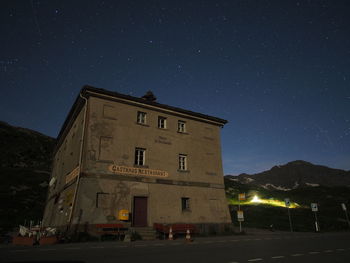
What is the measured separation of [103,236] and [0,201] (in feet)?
83.9

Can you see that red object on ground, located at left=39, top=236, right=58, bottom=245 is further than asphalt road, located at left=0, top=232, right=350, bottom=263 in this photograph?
Yes

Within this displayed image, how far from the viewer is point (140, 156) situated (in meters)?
18.2

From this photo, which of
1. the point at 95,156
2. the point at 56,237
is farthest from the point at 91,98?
the point at 56,237

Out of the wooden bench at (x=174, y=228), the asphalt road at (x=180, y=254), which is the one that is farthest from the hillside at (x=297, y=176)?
the asphalt road at (x=180, y=254)

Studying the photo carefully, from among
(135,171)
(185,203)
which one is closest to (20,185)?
(135,171)

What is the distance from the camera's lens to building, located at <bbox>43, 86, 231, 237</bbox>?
15.6m

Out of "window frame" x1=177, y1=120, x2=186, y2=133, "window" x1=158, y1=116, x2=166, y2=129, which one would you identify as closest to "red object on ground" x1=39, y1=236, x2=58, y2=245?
"window" x1=158, y1=116, x2=166, y2=129

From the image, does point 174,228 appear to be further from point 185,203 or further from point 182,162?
point 182,162

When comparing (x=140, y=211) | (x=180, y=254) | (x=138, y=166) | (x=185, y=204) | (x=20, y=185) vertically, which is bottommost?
(x=180, y=254)

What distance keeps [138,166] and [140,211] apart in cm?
311

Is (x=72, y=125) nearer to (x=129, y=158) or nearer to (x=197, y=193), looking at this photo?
(x=129, y=158)

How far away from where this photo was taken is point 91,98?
680 inches

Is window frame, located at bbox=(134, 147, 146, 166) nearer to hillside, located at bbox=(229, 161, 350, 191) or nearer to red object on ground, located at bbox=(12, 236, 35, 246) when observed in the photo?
red object on ground, located at bbox=(12, 236, 35, 246)

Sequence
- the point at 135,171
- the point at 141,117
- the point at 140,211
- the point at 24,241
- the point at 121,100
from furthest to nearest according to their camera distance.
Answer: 1. the point at 141,117
2. the point at 121,100
3. the point at 135,171
4. the point at 140,211
5. the point at 24,241
